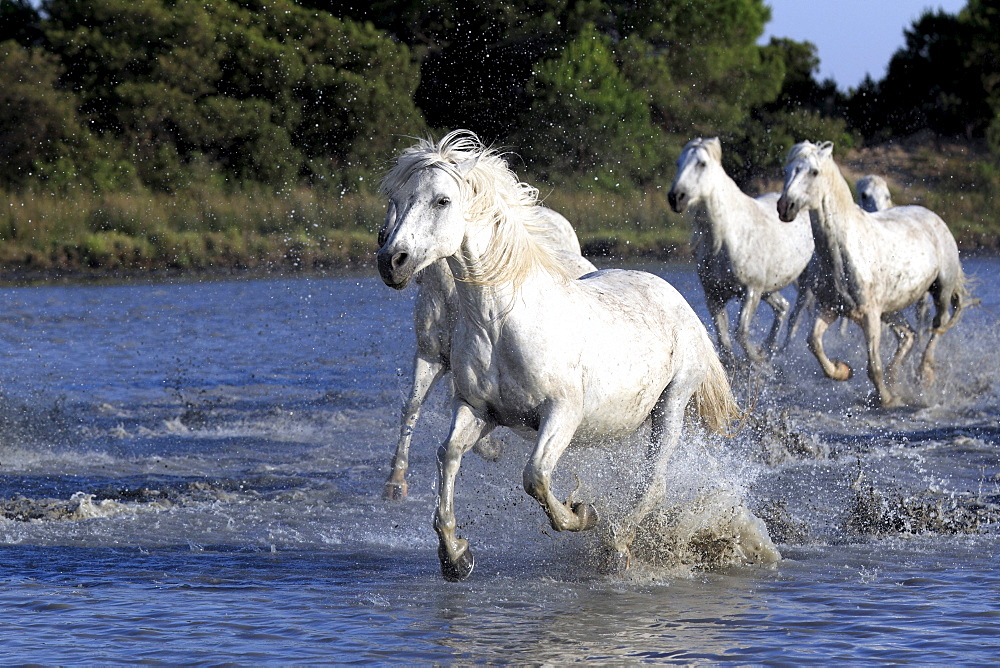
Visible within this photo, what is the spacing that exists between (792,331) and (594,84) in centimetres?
2236

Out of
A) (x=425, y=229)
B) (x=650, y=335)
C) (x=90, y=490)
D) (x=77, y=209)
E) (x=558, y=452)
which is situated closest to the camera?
(x=425, y=229)

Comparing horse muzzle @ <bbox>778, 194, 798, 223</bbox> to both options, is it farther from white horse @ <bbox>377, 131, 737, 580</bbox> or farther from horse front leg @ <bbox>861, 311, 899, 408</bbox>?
white horse @ <bbox>377, 131, 737, 580</bbox>

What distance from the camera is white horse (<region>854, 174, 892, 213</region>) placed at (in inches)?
518

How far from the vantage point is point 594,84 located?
3394cm

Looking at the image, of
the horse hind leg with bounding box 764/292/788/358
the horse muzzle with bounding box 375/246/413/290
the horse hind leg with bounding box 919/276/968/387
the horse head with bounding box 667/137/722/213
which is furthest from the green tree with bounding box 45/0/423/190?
the horse muzzle with bounding box 375/246/413/290

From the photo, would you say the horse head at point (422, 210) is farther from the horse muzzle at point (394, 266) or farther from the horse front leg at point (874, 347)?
the horse front leg at point (874, 347)

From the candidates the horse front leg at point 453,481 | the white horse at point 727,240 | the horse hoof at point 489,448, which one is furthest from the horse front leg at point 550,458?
the white horse at point 727,240

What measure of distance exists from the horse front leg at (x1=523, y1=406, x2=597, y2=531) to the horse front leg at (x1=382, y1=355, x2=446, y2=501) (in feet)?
6.64

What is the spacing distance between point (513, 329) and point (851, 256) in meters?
5.54

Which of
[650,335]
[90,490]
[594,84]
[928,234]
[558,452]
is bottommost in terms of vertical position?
[90,490]

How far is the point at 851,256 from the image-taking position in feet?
32.8

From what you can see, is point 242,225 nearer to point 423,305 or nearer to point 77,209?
point 77,209

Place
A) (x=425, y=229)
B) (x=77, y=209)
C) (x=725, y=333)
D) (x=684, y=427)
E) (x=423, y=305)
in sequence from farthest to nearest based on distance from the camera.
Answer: (x=77, y=209), (x=725, y=333), (x=423, y=305), (x=684, y=427), (x=425, y=229)

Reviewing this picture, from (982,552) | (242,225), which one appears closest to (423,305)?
(982,552)
